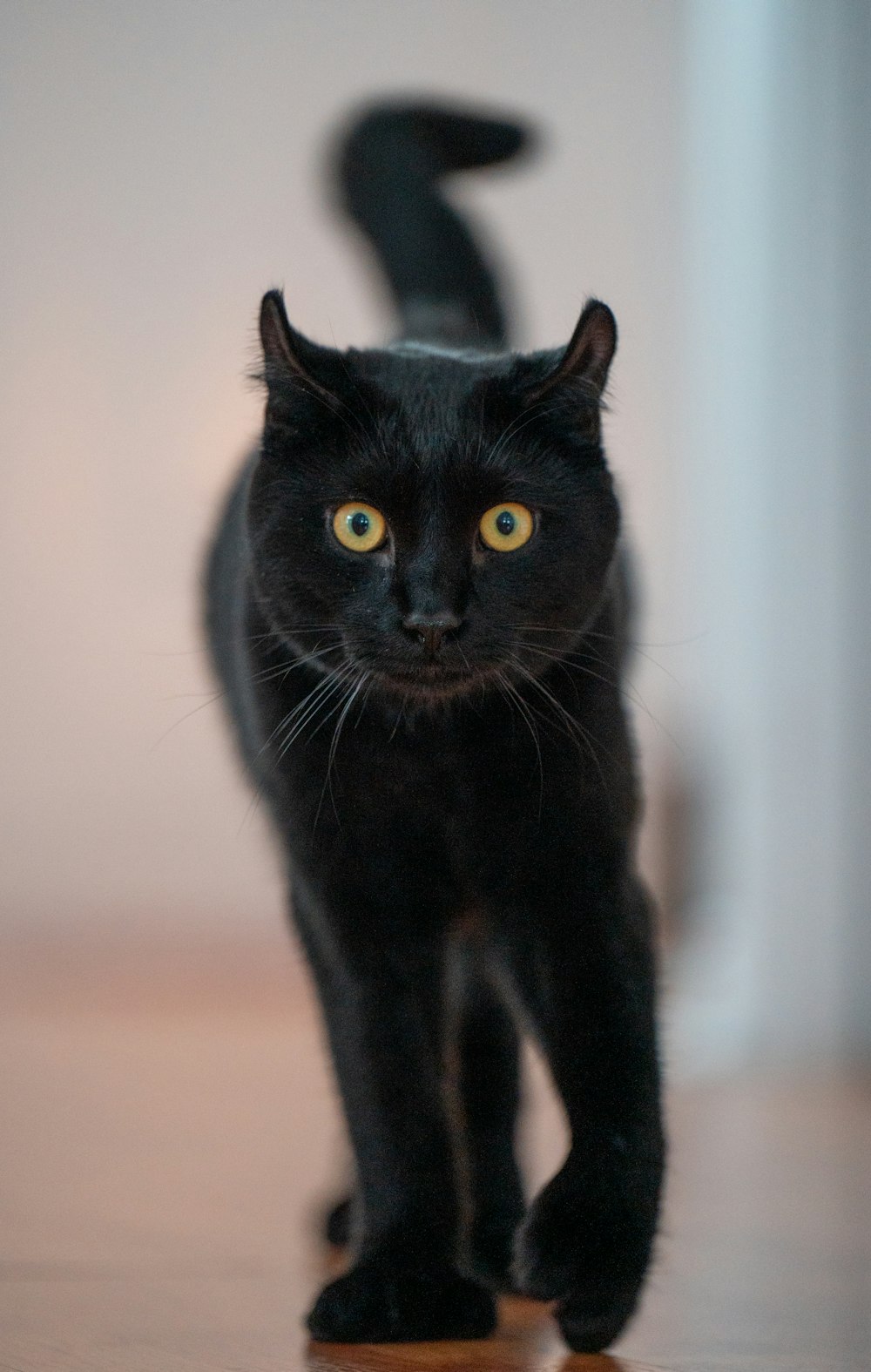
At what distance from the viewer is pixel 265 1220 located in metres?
1.34

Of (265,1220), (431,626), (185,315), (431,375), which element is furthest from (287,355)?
(185,315)

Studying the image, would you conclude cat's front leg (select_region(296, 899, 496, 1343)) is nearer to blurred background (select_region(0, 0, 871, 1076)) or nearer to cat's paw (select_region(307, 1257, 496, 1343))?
cat's paw (select_region(307, 1257, 496, 1343))

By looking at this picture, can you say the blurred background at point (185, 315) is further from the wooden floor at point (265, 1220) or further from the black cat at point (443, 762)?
the black cat at point (443, 762)

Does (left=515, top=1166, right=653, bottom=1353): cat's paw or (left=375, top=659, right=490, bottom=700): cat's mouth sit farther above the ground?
(left=375, top=659, right=490, bottom=700): cat's mouth

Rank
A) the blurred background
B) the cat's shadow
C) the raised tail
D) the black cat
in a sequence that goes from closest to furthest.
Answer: the cat's shadow < the black cat < the raised tail < the blurred background

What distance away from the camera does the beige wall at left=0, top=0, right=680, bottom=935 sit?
3.42m

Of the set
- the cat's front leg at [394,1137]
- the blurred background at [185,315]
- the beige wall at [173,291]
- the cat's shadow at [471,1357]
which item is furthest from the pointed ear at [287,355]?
the beige wall at [173,291]

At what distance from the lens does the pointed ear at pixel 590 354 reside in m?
0.99

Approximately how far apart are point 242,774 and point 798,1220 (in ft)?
2.20

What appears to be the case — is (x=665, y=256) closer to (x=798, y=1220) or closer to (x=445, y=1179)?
(x=798, y=1220)

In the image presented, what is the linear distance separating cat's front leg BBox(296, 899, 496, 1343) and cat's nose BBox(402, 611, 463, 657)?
0.21m

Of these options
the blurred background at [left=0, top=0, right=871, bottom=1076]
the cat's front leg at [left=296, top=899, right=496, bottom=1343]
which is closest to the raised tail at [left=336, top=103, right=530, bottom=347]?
the cat's front leg at [left=296, top=899, right=496, bottom=1343]

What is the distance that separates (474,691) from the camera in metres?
1.03

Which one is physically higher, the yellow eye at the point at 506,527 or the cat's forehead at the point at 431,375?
the cat's forehead at the point at 431,375
